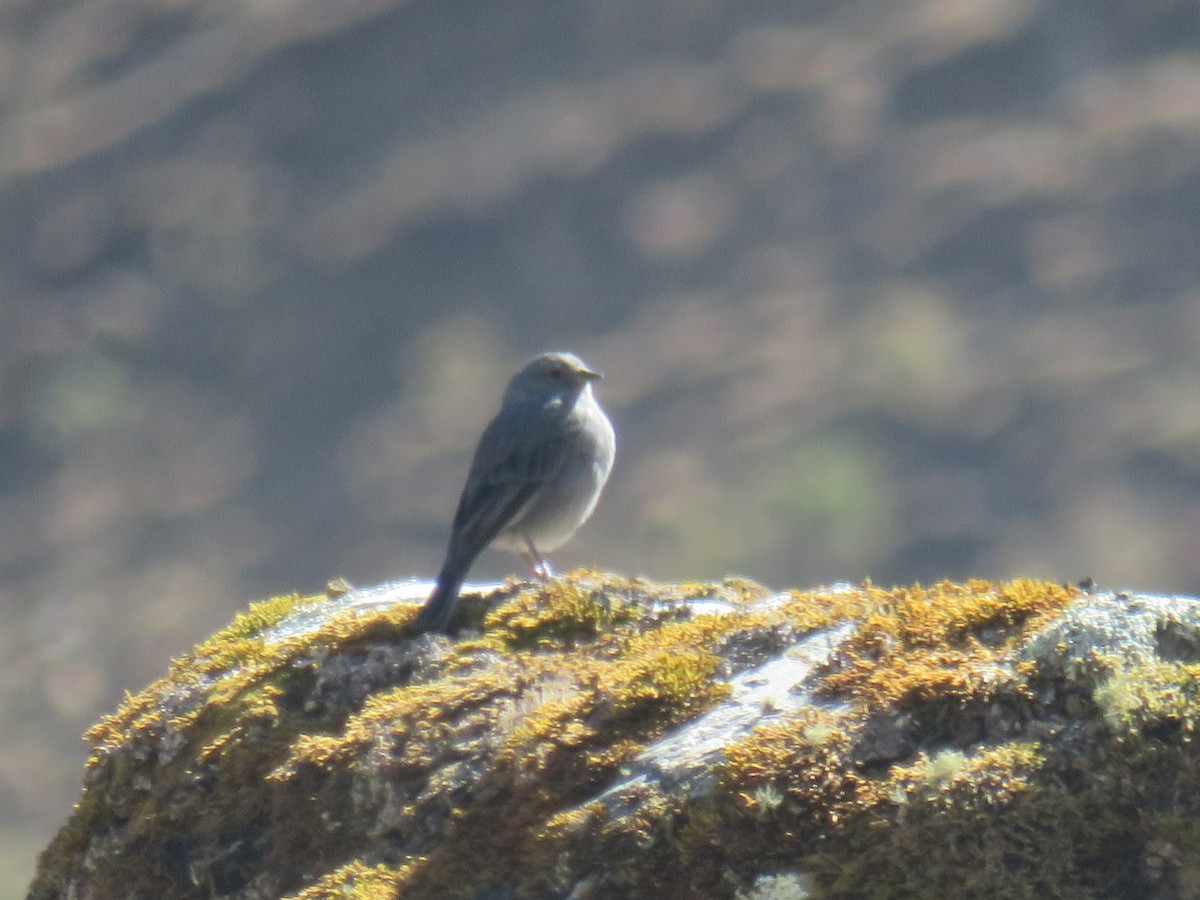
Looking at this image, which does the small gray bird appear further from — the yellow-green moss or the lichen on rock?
the yellow-green moss

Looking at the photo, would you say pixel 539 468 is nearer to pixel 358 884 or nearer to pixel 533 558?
pixel 533 558

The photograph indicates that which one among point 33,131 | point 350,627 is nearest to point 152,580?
point 33,131

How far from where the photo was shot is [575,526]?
419 inches

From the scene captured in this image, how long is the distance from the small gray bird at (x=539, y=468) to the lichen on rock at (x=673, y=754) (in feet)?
11.1

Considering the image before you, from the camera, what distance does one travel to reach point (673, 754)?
5.17 metres

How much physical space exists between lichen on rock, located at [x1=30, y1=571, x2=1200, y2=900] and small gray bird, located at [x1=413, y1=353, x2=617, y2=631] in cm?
339

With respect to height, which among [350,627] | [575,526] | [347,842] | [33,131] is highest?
[33,131]

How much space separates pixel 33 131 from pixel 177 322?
9.29 metres

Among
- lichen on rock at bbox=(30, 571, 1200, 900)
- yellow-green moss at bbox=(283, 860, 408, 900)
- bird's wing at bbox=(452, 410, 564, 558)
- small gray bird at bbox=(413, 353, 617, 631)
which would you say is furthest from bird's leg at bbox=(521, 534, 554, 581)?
yellow-green moss at bbox=(283, 860, 408, 900)

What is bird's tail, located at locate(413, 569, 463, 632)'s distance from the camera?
660 centimetres

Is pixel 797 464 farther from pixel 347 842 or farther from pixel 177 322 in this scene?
pixel 347 842

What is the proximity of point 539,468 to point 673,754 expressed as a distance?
17.8ft

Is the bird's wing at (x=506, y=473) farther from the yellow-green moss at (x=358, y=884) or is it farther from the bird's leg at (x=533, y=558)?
the yellow-green moss at (x=358, y=884)

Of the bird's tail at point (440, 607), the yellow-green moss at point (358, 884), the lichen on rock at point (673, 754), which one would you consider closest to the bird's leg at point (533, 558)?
the bird's tail at point (440, 607)
